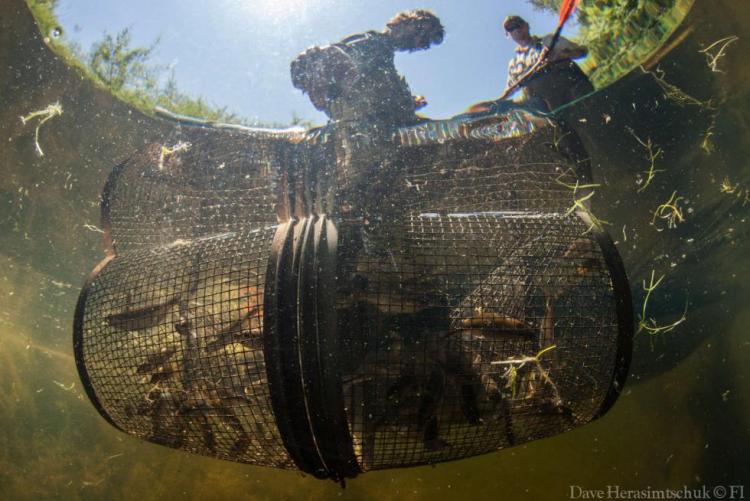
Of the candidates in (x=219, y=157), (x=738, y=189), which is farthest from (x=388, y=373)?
(x=738, y=189)

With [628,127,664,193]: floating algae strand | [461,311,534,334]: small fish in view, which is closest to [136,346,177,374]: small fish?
[461,311,534,334]: small fish

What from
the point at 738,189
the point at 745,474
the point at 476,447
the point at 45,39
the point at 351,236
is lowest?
the point at 745,474

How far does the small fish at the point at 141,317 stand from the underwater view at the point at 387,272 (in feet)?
0.06

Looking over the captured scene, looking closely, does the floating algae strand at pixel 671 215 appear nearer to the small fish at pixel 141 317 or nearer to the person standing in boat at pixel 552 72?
the person standing in boat at pixel 552 72

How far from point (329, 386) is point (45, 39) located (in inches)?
164

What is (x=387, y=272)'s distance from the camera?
5.84 ft

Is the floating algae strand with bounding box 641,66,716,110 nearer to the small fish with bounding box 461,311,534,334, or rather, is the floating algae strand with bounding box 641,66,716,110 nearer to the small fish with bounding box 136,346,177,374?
the small fish with bounding box 461,311,534,334

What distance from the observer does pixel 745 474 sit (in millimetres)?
4582

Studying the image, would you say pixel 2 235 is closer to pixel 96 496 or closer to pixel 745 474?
pixel 96 496

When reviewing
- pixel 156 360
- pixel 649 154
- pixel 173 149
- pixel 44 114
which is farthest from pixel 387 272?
pixel 44 114

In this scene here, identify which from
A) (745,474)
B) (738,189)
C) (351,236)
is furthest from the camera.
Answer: (745,474)

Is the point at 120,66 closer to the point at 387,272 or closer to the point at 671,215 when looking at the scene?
the point at 387,272

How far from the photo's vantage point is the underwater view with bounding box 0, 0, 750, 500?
1744 mm

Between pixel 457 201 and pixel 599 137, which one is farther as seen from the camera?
pixel 599 137
